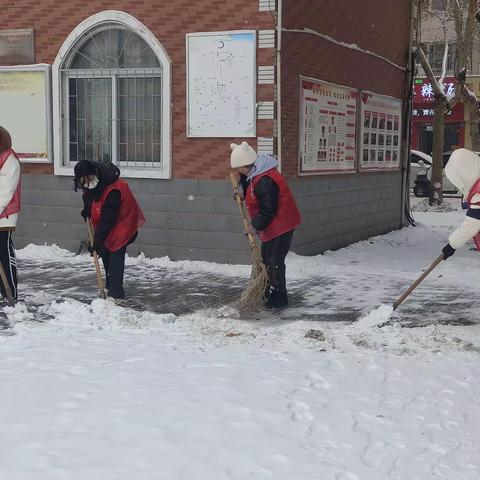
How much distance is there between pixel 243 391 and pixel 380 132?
9.17 m

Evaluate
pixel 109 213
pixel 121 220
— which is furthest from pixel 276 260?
pixel 109 213

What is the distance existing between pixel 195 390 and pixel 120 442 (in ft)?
3.18

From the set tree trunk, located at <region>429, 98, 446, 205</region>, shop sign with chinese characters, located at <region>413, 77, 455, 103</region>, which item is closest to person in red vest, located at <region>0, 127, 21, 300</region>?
tree trunk, located at <region>429, 98, 446, 205</region>

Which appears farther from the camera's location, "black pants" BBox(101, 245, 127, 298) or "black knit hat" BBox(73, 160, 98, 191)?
"black pants" BBox(101, 245, 127, 298)

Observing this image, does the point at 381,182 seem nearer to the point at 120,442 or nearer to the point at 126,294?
the point at 126,294

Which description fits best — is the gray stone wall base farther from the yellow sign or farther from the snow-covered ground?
the snow-covered ground

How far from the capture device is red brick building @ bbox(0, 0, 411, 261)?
30.8 ft

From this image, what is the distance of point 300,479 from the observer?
3.56 metres

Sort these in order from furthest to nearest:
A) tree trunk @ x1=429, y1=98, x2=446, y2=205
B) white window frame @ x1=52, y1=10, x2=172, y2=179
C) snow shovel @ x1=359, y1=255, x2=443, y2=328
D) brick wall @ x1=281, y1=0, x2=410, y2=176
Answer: tree trunk @ x1=429, y1=98, x2=446, y2=205
white window frame @ x1=52, y1=10, x2=172, y2=179
brick wall @ x1=281, y1=0, x2=410, y2=176
snow shovel @ x1=359, y1=255, x2=443, y2=328

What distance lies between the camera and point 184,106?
31.9 ft

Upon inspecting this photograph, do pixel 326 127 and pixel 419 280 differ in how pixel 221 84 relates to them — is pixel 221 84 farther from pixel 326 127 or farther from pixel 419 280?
pixel 419 280

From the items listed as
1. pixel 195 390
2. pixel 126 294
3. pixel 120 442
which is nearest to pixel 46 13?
pixel 126 294

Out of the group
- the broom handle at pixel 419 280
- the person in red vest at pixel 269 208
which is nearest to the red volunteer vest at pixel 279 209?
the person in red vest at pixel 269 208

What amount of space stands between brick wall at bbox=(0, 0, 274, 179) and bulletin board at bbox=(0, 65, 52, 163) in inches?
12.3
